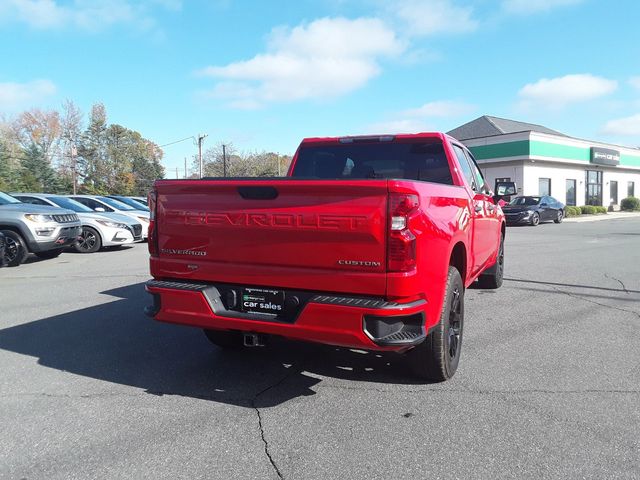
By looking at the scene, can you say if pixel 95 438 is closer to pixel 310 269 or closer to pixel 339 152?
pixel 310 269

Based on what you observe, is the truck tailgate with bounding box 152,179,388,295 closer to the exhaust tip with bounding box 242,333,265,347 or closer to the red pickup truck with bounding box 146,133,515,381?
the red pickup truck with bounding box 146,133,515,381

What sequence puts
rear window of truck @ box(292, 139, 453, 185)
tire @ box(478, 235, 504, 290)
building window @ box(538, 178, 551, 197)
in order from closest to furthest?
1. rear window of truck @ box(292, 139, 453, 185)
2. tire @ box(478, 235, 504, 290)
3. building window @ box(538, 178, 551, 197)

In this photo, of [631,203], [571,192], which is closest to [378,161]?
[571,192]

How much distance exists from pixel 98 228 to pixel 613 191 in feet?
142

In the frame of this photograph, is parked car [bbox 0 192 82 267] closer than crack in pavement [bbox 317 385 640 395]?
No

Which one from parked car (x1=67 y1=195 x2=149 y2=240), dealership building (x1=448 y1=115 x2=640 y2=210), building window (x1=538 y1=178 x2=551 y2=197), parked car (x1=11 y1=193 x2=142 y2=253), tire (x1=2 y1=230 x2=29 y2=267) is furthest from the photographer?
building window (x1=538 y1=178 x2=551 y2=197)

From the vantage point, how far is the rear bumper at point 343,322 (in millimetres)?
3049

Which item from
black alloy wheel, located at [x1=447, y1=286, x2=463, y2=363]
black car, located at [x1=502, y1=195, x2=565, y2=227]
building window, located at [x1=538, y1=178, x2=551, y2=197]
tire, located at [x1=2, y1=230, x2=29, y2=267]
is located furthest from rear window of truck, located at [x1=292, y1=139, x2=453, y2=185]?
building window, located at [x1=538, y1=178, x2=551, y2=197]

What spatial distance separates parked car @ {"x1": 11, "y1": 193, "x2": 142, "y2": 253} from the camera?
12.9 m

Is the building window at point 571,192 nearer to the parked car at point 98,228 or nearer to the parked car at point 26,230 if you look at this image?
the parked car at point 98,228

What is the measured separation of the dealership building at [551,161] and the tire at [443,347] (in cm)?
3011

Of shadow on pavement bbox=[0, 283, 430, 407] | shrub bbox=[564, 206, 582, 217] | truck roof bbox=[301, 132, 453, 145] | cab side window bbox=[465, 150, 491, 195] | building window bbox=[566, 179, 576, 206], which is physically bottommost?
shadow on pavement bbox=[0, 283, 430, 407]

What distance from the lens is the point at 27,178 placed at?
43.7m

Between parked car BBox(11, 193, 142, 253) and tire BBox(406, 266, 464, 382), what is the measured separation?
11106 mm
